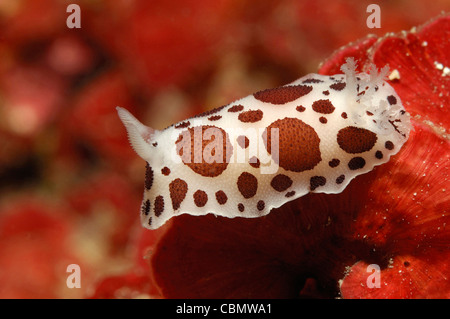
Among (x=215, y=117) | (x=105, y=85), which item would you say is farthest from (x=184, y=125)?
(x=105, y=85)

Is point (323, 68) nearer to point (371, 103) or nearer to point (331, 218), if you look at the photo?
point (371, 103)

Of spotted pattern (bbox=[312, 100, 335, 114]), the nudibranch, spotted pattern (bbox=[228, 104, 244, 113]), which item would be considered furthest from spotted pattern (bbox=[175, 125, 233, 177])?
spotted pattern (bbox=[312, 100, 335, 114])

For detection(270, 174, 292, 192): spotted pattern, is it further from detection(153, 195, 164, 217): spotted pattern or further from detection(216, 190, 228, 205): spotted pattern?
detection(153, 195, 164, 217): spotted pattern

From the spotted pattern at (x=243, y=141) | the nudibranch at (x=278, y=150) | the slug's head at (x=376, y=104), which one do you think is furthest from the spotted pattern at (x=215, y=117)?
the slug's head at (x=376, y=104)

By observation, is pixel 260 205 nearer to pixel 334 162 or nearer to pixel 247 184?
pixel 247 184

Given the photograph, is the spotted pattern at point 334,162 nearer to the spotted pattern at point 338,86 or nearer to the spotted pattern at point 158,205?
→ the spotted pattern at point 338,86

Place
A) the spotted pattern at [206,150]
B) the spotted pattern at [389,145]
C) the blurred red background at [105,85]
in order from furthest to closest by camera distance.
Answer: the blurred red background at [105,85] → the spotted pattern at [206,150] → the spotted pattern at [389,145]
